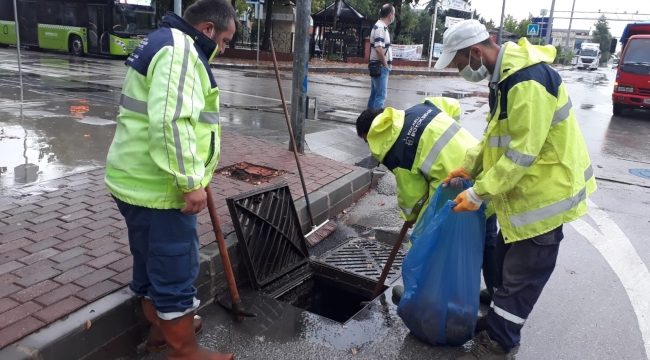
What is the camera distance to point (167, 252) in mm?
2283

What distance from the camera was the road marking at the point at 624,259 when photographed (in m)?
3.33

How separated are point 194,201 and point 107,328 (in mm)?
873

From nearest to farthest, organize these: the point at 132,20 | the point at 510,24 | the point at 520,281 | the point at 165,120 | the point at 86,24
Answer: the point at 165,120 → the point at 520,281 → the point at 132,20 → the point at 86,24 → the point at 510,24

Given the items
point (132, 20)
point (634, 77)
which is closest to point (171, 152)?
point (634, 77)

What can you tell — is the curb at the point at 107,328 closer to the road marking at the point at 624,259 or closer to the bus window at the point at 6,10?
the road marking at the point at 624,259

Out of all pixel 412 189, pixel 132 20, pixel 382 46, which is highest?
pixel 132 20

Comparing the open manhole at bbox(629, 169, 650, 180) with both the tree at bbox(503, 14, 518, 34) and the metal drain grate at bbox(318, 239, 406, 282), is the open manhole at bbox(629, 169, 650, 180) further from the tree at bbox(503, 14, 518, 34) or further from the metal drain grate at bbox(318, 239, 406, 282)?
the tree at bbox(503, 14, 518, 34)

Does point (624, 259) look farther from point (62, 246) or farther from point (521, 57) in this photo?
point (62, 246)

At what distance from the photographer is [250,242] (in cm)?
348

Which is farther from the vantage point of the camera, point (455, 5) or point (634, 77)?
point (455, 5)

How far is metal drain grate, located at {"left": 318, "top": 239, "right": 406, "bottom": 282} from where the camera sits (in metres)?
3.88

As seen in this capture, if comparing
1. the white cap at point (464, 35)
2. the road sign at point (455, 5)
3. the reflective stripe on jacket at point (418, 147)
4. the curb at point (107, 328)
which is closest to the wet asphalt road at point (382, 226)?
the curb at point (107, 328)

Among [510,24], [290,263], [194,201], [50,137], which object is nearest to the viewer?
[194,201]

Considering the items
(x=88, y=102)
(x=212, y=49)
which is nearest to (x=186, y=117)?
(x=212, y=49)
